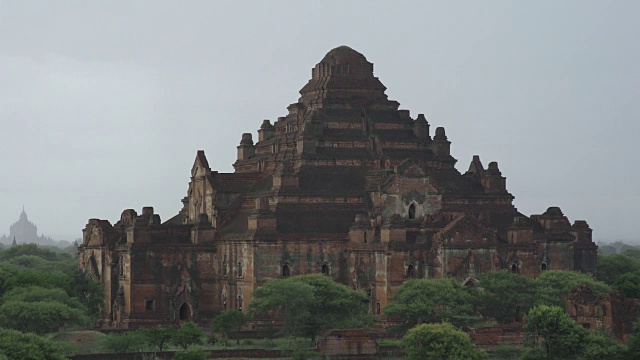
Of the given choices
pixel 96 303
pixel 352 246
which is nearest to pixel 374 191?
pixel 352 246

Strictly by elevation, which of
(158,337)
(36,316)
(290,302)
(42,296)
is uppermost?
(42,296)

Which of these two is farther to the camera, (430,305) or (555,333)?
(430,305)

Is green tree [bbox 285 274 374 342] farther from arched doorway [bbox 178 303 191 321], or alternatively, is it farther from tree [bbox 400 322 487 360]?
arched doorway [bbox 178 303 191 321]

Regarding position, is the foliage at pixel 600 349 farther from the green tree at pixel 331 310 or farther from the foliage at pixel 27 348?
the foliage at pixel 27 348

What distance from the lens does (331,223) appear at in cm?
9719

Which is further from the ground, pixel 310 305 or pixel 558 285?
pixel 558 285

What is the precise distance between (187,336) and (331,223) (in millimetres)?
17782

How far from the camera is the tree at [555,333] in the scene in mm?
76875

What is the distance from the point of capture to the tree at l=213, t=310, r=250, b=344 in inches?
3450

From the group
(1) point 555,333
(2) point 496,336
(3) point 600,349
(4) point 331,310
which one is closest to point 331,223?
(4) point 331,310

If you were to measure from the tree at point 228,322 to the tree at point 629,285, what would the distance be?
27829mm

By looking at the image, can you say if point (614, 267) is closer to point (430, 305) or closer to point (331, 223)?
point (331, 223)

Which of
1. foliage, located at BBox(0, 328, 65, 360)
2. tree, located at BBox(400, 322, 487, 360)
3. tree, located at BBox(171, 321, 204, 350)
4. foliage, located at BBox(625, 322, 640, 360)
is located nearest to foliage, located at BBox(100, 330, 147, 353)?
tree, located at BBox(171, 321, 204, 350)

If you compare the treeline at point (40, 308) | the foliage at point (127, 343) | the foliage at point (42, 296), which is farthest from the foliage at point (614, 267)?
the foliage at point (127, 343)
